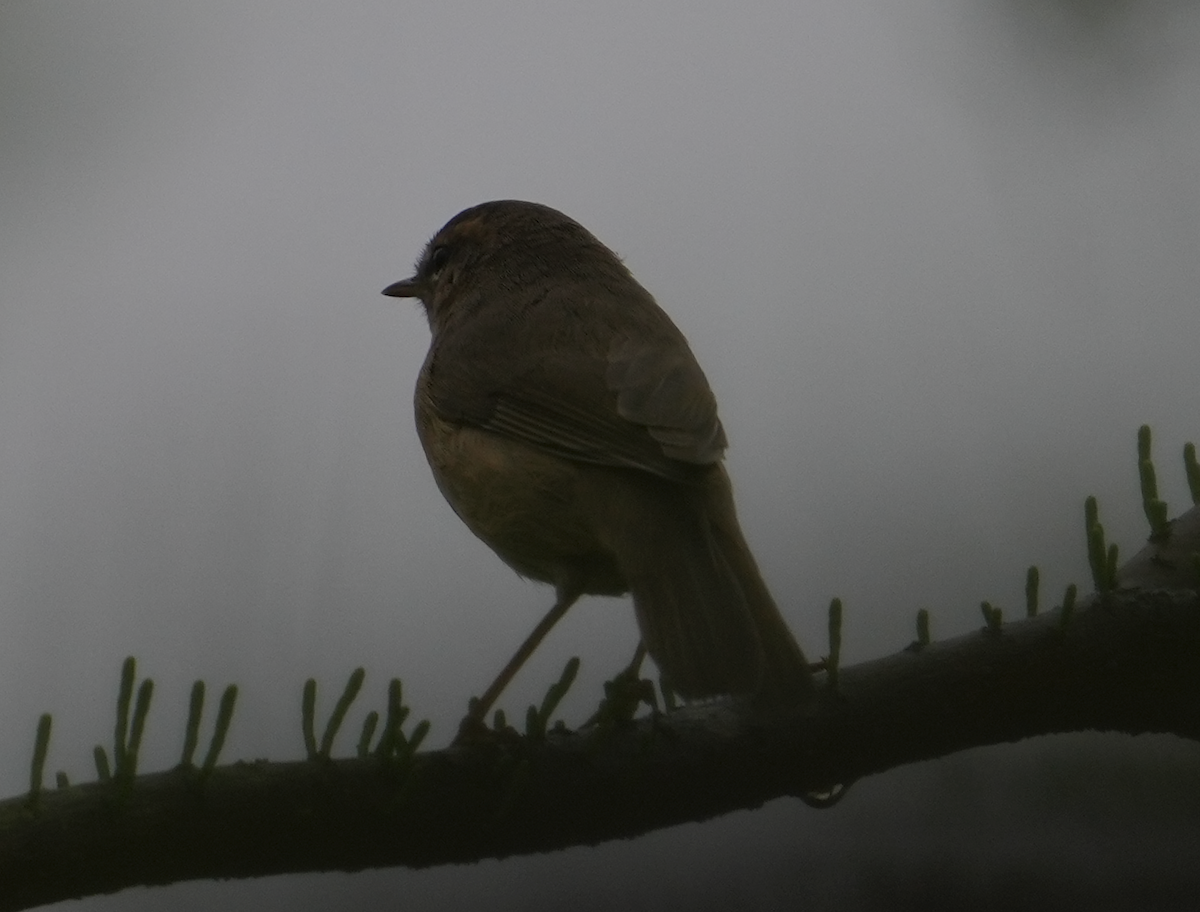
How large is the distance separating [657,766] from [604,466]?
147cm

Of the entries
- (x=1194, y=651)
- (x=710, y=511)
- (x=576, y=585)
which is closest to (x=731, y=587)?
(x=710, y=511)

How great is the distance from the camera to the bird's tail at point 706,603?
2629 millimetres

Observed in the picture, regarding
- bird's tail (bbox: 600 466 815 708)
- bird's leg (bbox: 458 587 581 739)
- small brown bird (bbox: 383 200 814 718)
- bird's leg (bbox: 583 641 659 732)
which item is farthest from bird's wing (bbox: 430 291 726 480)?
bird's leg (bbox: 583 641 659 732)

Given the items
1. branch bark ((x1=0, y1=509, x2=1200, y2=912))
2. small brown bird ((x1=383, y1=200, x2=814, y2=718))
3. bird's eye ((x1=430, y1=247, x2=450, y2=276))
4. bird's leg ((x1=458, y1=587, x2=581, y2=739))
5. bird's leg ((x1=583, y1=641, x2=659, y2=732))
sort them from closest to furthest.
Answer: branch bark ((x1=0, y1=509, x2=1200, y2=912))
bird's leg ((x1=583, y1=641, x2=659, y2=732))
small brown bird ((x1=383, y1=200, x2=814, y2=718))
bird's leg ((x1=458, y1=587, x2=581, y2=739))
bird's eye ((x1=430, y1=247, x2=450, y2=276))

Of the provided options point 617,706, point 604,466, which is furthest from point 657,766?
point 604,466

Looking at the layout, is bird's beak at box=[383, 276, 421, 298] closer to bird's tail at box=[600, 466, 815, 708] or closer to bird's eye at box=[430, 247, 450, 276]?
bird's eye at box=[430, 247, 450, 276]

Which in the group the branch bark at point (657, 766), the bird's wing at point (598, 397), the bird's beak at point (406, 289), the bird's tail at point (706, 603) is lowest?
the branch bark at point (657, 766)

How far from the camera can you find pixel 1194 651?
7.58 ft

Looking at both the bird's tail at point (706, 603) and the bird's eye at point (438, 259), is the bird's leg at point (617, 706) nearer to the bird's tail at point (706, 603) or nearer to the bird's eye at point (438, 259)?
the bird's tail at point (706, 603)

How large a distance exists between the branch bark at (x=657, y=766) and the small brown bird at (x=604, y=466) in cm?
→ 17

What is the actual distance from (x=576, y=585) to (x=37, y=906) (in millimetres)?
2120

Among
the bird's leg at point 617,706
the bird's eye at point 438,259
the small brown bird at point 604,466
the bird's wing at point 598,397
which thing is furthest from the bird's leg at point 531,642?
the bird's eye at point 438,259

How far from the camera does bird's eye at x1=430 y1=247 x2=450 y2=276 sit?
18.9ft

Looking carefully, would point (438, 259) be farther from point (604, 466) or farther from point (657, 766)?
point (657, 766)
